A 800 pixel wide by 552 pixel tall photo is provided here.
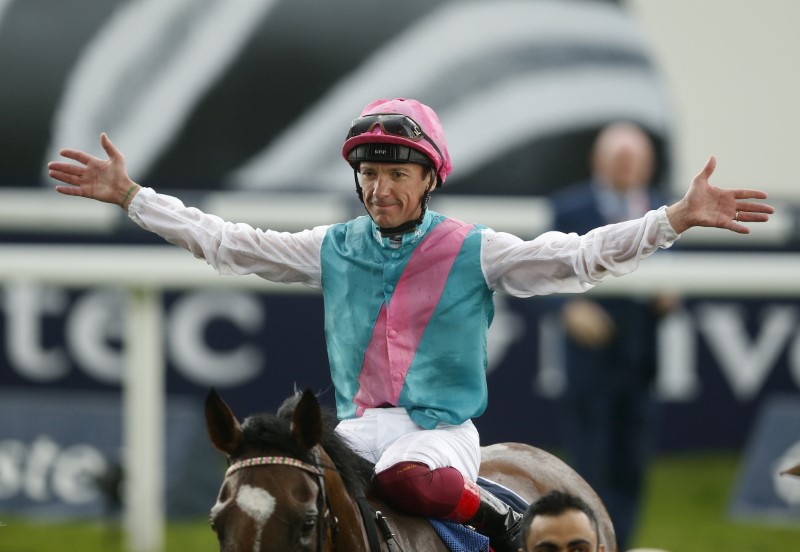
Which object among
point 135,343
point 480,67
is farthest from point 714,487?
point 135,343

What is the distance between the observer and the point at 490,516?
454 centimetres

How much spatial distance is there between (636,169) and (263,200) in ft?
9.85

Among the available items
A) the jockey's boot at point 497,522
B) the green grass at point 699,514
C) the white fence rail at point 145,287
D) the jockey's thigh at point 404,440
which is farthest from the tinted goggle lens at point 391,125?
the green grass at point 699,514

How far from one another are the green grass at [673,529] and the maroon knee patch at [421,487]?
4124 millimetres

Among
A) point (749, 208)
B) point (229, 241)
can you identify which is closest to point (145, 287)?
point (229, 241)

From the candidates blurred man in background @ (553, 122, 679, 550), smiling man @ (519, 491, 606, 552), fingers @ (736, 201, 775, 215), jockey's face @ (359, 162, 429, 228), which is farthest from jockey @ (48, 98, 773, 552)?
blurred man in background @ (553, 122, 679, 550)

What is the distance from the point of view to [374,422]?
14.8ft

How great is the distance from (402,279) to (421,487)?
0.57 m

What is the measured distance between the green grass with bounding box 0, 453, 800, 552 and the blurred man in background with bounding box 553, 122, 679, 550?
2.10ft

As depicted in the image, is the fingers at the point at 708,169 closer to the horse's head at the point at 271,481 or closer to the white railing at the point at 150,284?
the horse's head at the point at 271,481

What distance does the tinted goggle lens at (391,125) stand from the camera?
4.40m

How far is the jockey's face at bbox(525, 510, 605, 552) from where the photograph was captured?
160 inches

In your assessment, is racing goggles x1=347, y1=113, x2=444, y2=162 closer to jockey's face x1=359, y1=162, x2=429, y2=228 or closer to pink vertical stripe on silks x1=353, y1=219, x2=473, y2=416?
jockey's face x1=359, y1=162, x2=429, y2=228

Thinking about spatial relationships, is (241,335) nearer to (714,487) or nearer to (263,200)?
(263,200)
